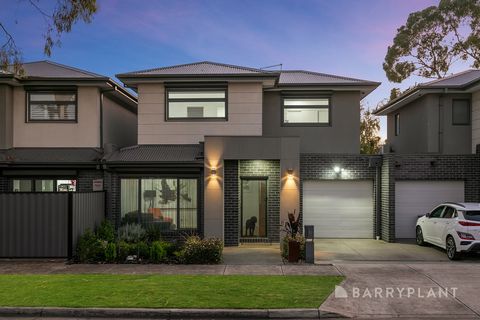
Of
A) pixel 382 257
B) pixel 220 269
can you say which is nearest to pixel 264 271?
pixel 220 269

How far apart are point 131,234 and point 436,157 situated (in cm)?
1139

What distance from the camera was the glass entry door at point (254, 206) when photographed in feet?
49.8

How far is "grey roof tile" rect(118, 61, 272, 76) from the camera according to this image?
52.2ft

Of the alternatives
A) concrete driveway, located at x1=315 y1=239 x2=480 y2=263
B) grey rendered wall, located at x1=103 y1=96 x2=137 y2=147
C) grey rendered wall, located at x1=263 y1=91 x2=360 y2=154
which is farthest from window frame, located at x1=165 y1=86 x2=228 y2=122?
concrete driveway, located at x1=315 y1=239 x2=480 y2=263

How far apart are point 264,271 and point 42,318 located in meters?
5.21

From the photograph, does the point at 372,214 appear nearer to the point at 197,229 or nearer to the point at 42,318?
the point at 197,229

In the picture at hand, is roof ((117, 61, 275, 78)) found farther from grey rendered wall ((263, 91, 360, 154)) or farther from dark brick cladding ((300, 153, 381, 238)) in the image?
dark brick cladding ((300, 153, 381, 238))

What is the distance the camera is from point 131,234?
1316 centimetres

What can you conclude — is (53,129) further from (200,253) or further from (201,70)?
(200,253)

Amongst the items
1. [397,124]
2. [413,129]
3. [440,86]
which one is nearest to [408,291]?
[440,86]

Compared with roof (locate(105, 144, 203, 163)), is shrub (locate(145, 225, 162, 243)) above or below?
below

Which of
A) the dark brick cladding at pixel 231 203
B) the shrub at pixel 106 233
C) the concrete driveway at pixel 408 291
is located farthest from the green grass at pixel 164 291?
the dark brick cladding at pixel 231 203

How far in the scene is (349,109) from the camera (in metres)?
17.2

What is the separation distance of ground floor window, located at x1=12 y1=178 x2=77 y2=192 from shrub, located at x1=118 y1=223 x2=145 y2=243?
3.33 meters
